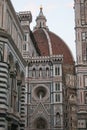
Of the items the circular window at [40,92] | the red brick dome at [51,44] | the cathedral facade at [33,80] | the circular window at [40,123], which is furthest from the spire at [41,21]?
the circular window at [40,123]

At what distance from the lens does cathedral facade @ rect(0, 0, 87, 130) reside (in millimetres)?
24219

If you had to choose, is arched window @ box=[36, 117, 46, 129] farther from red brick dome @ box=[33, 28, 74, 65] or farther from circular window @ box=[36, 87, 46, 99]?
red brick dome @ box=[33, 28, 74, 65]

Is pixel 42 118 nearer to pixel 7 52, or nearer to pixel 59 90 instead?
pixel 59 90

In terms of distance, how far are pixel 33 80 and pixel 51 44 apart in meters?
35.0

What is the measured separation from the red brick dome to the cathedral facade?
7.99 m

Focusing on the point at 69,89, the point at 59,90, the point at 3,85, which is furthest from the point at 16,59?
the point at 69,89

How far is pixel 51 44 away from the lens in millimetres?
85938

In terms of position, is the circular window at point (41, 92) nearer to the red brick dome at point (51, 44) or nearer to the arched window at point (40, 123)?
the arched window at point (40, 123)

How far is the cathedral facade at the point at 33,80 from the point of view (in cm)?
2422

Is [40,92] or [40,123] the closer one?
[40,123]

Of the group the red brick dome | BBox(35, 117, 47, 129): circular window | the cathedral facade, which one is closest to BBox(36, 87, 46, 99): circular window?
the cathedral facade

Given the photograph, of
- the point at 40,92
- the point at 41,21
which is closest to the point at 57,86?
the point at 40,92

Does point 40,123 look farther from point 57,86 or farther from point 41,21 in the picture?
point 41,21

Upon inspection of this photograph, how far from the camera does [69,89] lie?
69875 millimetres
